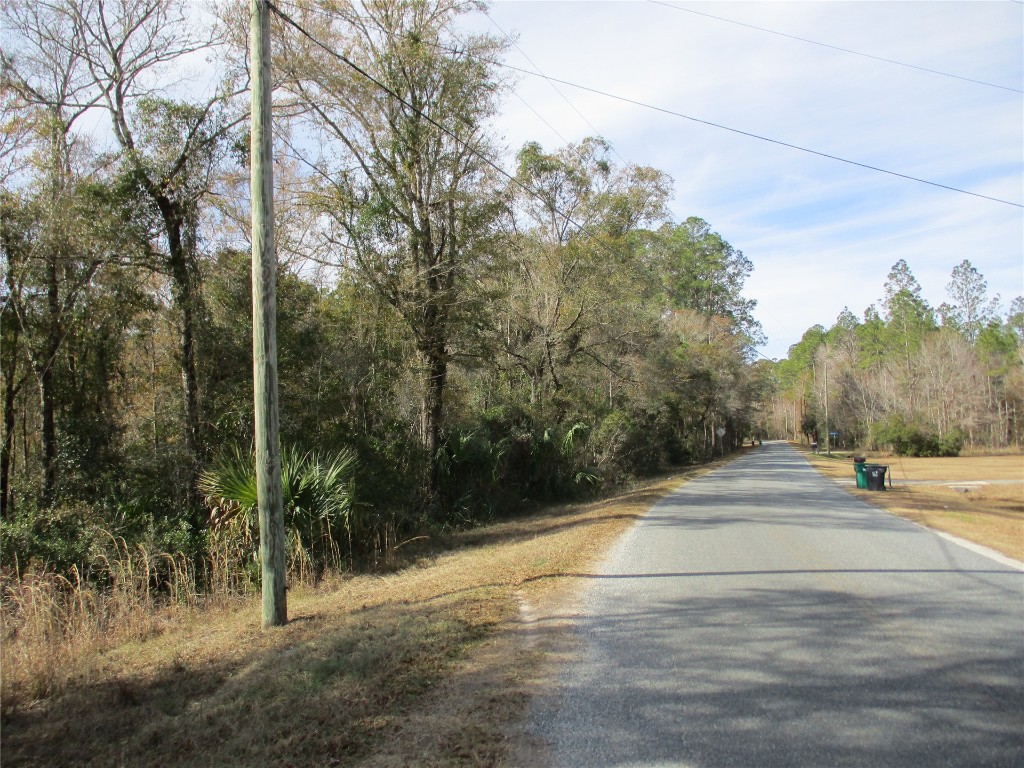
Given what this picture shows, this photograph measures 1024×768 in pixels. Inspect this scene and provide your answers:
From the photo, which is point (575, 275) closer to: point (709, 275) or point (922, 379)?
point (709, 275)

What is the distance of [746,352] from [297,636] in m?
62.3

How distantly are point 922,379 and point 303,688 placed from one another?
248 feet

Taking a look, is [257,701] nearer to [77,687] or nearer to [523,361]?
[77,687]

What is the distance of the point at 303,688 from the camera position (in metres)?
5.06

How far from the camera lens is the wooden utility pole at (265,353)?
7156 millimetres

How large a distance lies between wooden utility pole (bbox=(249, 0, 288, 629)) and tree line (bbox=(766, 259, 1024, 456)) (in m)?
63.4

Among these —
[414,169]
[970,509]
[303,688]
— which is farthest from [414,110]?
[970,509]

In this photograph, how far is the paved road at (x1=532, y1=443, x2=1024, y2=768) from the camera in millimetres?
3984

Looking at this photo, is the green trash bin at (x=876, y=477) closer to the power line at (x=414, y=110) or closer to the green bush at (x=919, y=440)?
the power line at (x=414, y=110)

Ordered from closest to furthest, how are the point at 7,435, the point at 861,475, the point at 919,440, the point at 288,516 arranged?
the point at 288,516 → the point at 7,435 → the point at 861,475 → the point at 919,440

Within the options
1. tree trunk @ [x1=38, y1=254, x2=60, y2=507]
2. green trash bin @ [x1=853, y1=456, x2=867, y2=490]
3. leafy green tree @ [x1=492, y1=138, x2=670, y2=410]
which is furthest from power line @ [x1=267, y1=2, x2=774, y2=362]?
green trash bin @ [x1=853, y1=456, x2=867, y2=490]

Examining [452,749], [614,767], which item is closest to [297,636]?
[452,749]

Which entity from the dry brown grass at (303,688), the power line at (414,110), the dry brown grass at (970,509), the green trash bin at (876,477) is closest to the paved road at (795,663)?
the dry brown grass at (303,688)

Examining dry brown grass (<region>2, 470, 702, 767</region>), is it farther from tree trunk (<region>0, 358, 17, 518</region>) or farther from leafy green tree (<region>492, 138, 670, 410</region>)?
leafy green tree (<region>492, 138, 670, 410</region>)
